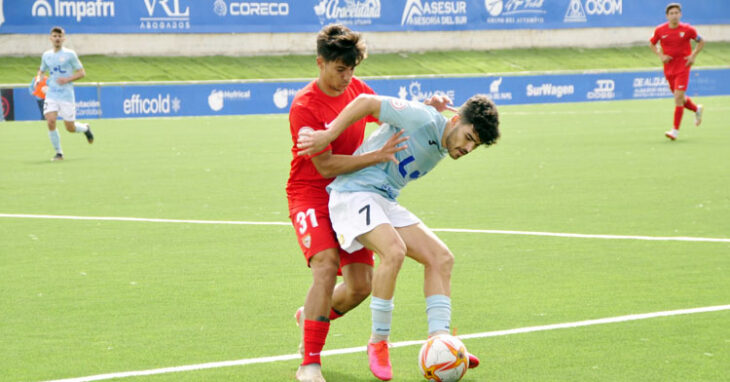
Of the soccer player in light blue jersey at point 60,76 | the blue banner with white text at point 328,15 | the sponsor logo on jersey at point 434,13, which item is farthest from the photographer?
the sponsor logo on jersey at point 434,13

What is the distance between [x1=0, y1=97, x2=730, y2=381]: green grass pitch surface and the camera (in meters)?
6.33

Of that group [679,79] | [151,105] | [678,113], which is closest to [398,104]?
[678,113]

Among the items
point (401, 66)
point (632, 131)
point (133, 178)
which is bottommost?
point (401, 66)

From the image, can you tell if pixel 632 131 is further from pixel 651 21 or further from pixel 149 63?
pixel 651 21

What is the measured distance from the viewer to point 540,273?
8883mm

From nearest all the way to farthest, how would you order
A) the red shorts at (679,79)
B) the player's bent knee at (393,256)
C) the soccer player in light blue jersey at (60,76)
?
the player's bent knee at (393,256) → the soccer player in light blue jersey at (60,76) → the red shorts at (679,79)

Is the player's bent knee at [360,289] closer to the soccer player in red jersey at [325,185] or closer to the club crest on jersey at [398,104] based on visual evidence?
the soccer player in red jersey at [325,185]

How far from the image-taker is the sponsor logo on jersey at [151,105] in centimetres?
3490

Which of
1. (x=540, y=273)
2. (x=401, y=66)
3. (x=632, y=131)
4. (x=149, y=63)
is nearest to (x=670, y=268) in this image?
(x=540, y=273)

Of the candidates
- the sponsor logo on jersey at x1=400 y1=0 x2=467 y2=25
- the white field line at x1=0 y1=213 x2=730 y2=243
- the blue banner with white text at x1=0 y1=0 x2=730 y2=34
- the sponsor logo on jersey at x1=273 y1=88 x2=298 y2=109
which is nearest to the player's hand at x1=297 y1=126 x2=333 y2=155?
the white field line at x1=0 y1=213 x2=730 y2=243

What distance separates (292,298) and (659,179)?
28.1 feet

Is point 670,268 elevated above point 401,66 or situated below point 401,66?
above

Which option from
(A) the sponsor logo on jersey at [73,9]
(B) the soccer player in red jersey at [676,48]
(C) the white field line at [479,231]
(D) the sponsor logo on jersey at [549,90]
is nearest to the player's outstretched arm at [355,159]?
(C) the white field line at [479,231]

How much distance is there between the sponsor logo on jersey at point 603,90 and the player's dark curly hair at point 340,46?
3728 centimetres
